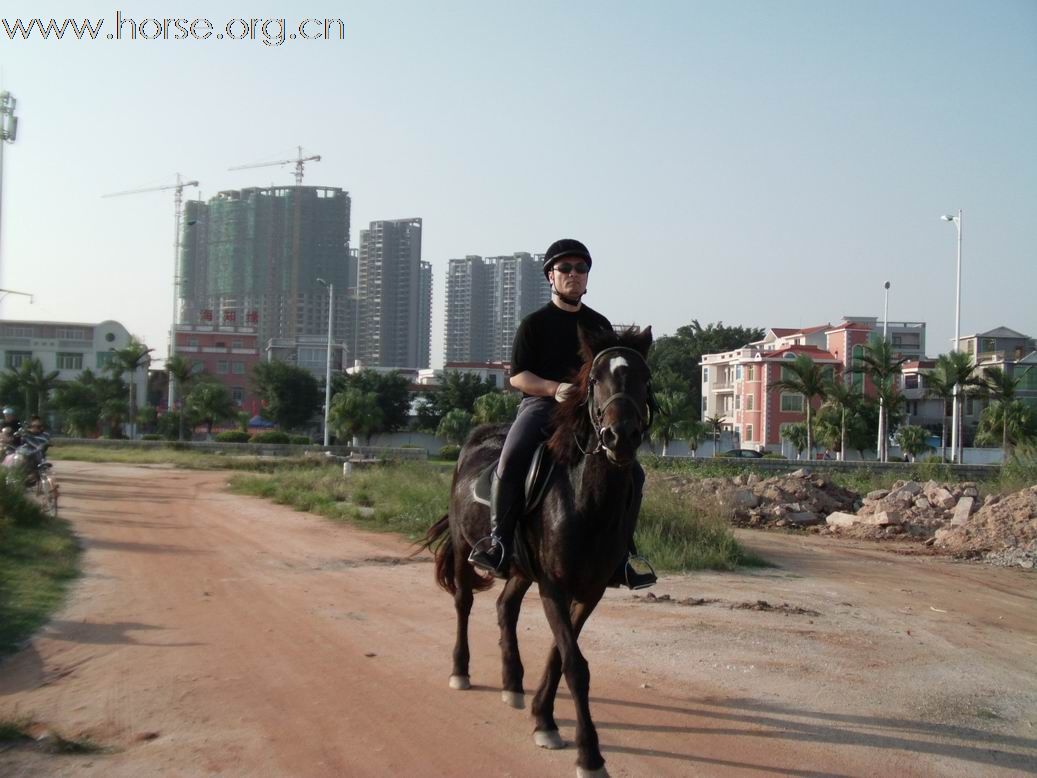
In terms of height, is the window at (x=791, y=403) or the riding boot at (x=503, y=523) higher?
the window at (x=791, y=403)

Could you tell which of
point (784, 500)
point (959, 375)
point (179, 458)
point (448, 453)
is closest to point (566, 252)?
point (784, 500)

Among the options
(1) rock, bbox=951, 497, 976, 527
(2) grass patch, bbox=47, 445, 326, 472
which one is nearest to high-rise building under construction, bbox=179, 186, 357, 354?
(2) grass patch, bbox=47, 445, 326, 472

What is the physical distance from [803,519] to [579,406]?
56.9 ft

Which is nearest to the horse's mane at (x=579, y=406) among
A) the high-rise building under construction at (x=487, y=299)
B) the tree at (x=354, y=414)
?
the tree at (x=354, y=414)

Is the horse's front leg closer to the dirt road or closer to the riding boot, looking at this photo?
the dirt road

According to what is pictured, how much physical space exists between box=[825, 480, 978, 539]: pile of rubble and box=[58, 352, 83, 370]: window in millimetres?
80969

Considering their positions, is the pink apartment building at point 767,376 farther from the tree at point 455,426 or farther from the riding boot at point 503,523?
the riding boot at point 503,523

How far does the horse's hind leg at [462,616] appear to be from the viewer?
21.2 ft

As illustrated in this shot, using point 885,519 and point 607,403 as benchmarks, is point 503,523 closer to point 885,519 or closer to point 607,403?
point 607,403

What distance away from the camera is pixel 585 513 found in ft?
16.8

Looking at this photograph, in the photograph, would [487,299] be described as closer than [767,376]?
No

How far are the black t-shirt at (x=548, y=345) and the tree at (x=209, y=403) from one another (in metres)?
63.9

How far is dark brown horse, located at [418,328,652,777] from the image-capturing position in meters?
4.80

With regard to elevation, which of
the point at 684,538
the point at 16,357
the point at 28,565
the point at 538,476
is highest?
the point at 16,357
